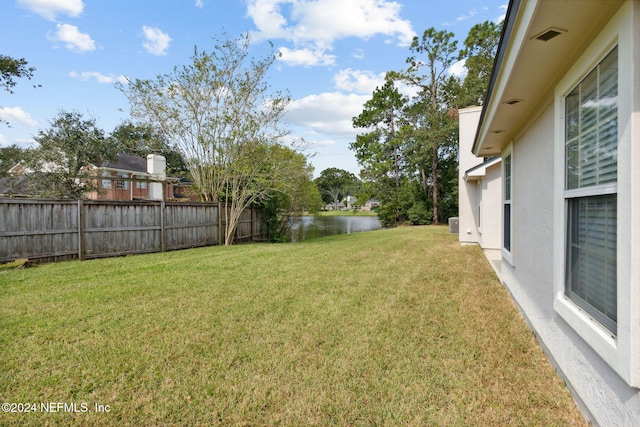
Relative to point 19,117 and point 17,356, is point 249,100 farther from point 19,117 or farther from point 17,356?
point 19,117

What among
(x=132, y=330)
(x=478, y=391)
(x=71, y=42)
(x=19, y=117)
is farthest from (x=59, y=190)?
(x=478, y=391)

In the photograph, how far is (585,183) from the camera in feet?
6.81

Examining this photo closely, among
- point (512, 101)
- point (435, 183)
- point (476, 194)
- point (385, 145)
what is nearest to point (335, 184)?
point (385, 145)

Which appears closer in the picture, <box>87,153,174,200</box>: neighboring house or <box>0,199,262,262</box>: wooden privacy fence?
<box>0,199,262,262</box>: wooden privacy fence

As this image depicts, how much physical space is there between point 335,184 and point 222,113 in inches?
2453

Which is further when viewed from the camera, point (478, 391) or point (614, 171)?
point (478, 391)

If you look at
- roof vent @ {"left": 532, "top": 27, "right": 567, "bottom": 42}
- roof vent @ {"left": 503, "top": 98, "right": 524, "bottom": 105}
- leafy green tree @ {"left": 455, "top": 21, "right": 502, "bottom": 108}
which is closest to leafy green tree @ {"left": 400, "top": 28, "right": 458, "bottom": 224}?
leafy green tree @ {"left": 455, "top": 21, "right": 502, "bottom": 108}

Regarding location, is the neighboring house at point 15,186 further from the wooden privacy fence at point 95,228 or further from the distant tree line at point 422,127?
the distant tree line at point 422,127

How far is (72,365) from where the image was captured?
2.61 m

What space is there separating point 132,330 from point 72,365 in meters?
0.70

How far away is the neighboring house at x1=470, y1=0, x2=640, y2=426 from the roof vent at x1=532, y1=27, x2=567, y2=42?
0.01 m

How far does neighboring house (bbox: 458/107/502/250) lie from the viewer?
25.8 feet

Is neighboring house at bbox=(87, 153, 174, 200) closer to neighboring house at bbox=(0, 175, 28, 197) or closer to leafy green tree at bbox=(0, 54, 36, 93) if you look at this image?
neighboring house at bbox=(0, 175, 28, 197)

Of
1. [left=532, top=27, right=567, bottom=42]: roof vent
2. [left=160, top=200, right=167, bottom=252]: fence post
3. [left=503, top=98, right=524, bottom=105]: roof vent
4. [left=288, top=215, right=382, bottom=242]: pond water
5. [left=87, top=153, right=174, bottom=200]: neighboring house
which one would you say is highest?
[left=87, top=153, right=174, bottom=200]: neighboring house
